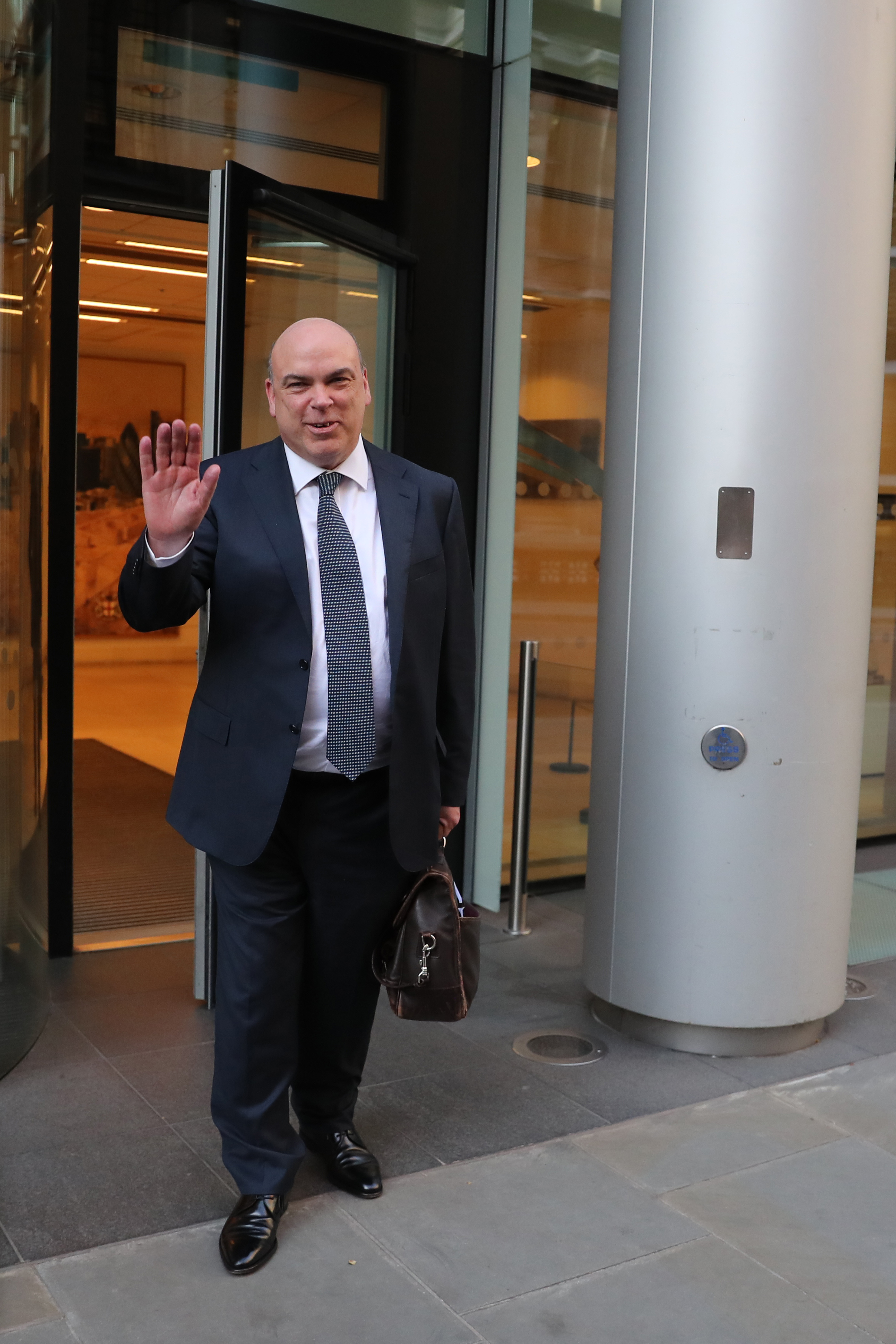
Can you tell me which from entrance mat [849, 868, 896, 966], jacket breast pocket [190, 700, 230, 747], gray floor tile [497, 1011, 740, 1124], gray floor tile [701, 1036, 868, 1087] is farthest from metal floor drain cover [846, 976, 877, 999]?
jacket breast pocket [190, 700, 230, 747]

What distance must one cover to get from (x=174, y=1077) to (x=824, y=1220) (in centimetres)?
169

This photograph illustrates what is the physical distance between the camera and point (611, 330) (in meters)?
3.85

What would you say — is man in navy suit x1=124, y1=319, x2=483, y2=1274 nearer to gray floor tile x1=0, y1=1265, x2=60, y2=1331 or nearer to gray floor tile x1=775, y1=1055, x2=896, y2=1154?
gray floor tile x1=0, y1=1265, x2=60, y2=1331

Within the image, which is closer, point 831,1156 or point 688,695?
point 831,1156

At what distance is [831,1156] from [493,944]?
1.81m

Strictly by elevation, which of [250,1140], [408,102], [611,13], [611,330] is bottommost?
[250,1140]

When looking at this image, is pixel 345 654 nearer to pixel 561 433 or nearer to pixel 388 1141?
pixel 388 1141

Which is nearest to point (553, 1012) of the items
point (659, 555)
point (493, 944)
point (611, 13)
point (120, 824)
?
point (493, 944)

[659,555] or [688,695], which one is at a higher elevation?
[659,555]

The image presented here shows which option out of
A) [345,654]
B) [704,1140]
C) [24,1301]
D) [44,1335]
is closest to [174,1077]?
[24,1301]

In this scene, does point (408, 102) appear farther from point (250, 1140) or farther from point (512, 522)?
point (250, 1140)

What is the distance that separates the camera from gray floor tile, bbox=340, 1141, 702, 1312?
264 centimetres

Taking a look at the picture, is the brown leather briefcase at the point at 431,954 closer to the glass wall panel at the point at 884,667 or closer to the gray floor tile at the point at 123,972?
the gray floor tile at the point at 123,972

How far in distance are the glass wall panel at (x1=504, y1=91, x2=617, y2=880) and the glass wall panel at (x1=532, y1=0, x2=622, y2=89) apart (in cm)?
12
